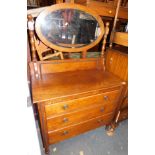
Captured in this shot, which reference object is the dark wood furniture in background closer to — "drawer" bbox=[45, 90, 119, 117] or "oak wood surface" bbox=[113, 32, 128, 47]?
"drawer" bbox=[45, 90, 119, 117]

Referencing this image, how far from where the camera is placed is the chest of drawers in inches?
39.0

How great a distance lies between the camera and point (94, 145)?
1.52 metres

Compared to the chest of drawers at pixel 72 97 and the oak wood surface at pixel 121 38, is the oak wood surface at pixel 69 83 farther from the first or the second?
the oak wood surface at pixel 121 38

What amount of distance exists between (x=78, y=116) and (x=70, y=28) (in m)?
0.91

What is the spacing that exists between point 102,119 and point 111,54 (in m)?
0.83

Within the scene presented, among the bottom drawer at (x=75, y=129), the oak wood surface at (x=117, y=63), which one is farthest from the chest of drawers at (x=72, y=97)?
the oak wood surface at (x=117, y=63)

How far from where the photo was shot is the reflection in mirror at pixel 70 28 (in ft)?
3.63

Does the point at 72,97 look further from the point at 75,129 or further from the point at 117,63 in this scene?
the point at 117,63

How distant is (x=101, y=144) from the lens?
1538 mm

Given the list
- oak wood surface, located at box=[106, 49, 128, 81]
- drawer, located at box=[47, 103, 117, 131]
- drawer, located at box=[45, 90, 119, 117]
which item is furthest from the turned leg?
oak wood surface, located at box=[106, 49, 128, 81]
